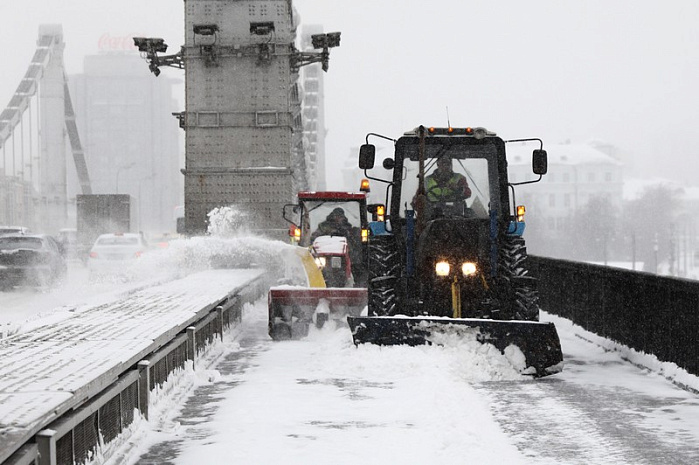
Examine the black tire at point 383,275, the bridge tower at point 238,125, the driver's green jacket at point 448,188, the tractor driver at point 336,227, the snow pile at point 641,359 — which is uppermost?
the bridge tower at point 238,125

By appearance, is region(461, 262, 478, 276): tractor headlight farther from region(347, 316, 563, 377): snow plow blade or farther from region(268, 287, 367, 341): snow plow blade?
region(268, 287, 367, 341): snow plow blade

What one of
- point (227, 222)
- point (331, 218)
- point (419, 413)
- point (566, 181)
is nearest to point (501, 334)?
point (419, 413)

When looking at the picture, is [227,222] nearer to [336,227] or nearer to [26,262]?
[26,262]

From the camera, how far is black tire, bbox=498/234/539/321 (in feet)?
37.6

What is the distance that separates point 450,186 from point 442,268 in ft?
4.53

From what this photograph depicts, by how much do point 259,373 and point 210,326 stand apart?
1885 mm

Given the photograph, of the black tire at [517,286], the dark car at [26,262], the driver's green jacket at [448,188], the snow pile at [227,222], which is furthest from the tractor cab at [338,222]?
the snow pile at [227,222]

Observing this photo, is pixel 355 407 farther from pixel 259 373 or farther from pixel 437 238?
pixel 437 238

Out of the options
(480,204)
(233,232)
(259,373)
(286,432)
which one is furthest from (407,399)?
(233,232)

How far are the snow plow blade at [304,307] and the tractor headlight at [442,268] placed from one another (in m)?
2.93

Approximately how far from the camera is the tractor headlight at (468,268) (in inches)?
450

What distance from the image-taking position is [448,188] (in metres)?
12.4

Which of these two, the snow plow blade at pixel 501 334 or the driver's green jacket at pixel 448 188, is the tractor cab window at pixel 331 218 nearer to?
the driver's green jacket at pixel 448 188

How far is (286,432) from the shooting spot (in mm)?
7691
